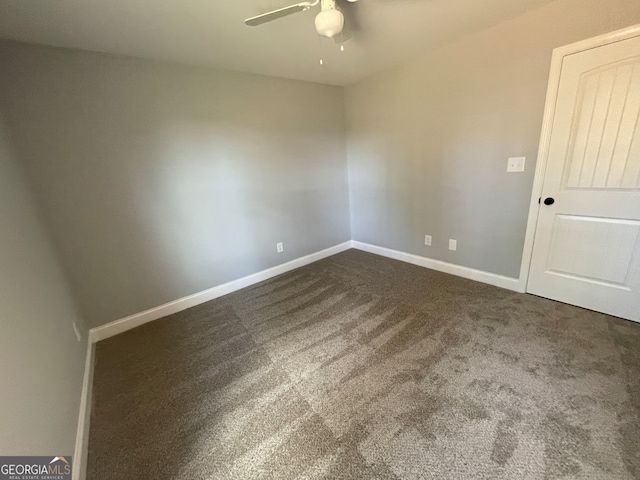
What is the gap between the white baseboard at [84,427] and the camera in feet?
4.18

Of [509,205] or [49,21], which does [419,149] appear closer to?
[509,205]

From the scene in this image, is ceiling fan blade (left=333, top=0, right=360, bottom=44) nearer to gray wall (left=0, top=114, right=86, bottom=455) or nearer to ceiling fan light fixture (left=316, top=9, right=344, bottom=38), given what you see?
ceiling fan light fixture (left=316, top=9, right=344, bottom=38)

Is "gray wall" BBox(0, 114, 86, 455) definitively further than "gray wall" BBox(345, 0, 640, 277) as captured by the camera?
No

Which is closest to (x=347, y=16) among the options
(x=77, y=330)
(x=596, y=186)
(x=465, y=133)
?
(x=465, y=133)

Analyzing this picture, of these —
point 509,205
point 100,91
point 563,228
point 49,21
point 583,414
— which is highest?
point 49,21

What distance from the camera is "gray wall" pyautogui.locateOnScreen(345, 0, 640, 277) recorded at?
80.2 inches

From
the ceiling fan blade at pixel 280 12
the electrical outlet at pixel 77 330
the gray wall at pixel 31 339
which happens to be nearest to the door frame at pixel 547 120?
the ceiling fan blade at pixel 280 12

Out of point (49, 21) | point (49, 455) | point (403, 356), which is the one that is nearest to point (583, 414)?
point (403, 356)

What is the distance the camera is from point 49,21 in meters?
1.60

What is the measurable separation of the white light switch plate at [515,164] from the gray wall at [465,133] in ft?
0.15

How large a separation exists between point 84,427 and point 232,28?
2.63 metres

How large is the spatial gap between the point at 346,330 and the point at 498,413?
42.3 inches

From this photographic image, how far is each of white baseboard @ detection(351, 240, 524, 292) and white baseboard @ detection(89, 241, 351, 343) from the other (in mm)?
770

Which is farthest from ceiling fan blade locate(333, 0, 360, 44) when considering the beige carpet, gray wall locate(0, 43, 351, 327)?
the beige carpet
